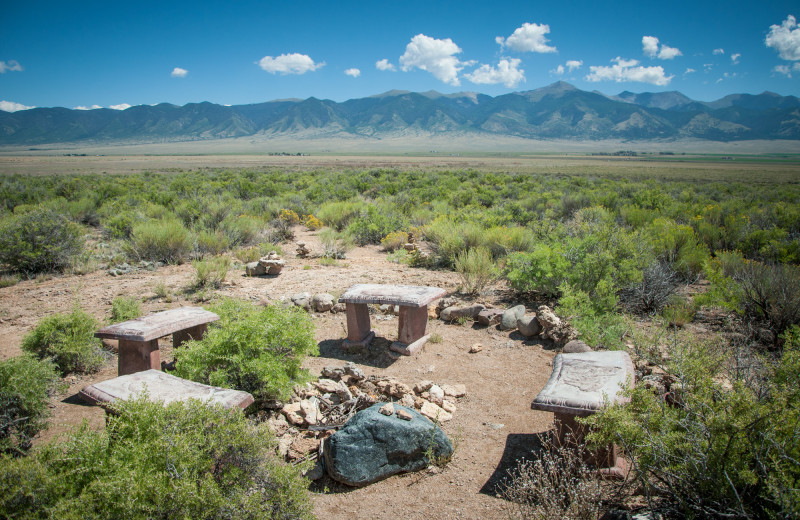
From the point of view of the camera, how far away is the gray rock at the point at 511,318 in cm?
601

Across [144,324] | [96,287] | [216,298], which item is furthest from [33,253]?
[144,324]

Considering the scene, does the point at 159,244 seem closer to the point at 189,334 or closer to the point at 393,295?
the point at 189,334

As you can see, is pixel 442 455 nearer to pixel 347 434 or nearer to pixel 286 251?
pixel 347 434

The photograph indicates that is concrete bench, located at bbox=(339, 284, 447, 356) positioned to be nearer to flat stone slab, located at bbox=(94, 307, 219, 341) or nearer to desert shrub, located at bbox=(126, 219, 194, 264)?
flat stone slab, located at bbox=(94, 307, 219, 341)

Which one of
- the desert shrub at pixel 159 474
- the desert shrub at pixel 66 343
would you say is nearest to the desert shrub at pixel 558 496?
the desert shrub at pixel 159 474

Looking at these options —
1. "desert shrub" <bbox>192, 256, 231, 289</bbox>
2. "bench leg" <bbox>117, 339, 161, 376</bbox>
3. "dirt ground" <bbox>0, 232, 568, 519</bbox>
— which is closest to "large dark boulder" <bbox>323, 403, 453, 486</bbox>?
"dirt ground" <bbox>0, 232, 568, 519</bbox>

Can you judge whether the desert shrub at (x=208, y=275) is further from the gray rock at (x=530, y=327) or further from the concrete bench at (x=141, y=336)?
the gray rock at (x=530, y=327)

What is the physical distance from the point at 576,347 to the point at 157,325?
4.57 metres

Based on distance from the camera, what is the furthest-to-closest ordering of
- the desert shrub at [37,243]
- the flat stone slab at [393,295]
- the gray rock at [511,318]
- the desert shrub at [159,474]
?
the desert shrub at [37,243] → the gray rock at [511,318] → the flat stone slab at [393,295] → the desert shrub at [159,474]

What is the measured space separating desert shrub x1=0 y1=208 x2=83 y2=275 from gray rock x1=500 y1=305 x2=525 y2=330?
333 inches

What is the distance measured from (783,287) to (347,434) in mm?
5633

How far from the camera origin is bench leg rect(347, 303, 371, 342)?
5562mm

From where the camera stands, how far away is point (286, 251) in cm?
1070

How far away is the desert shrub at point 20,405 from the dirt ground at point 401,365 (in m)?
0.17
